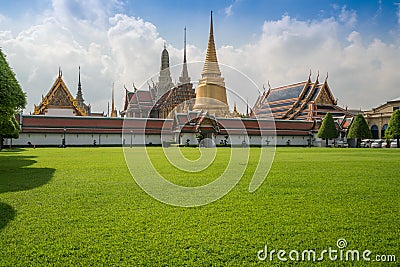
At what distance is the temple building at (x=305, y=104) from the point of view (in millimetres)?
62047

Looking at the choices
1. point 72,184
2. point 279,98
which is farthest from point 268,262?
point 279,98

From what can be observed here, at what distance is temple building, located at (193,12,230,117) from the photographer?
51031mm

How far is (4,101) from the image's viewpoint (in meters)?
13.3

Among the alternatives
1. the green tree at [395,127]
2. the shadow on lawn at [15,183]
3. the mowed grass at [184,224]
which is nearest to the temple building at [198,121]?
the green tree at [395,127]

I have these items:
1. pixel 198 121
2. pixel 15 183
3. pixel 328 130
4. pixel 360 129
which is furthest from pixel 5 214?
pixel 328 130

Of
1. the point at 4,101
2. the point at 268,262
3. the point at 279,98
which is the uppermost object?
the point at 279,98

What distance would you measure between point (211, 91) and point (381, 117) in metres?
33.6

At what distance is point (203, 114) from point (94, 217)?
4004 centimetres

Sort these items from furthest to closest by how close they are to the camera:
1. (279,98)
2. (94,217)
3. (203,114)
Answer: (279,98), (203,114), (94,217)

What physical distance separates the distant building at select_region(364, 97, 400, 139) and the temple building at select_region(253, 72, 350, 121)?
23.1 feet

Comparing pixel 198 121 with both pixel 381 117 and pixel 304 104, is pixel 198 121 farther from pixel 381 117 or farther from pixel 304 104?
pixel 381 117

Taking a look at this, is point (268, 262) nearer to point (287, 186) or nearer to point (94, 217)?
point (94, 217)

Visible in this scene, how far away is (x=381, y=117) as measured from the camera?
6600cm

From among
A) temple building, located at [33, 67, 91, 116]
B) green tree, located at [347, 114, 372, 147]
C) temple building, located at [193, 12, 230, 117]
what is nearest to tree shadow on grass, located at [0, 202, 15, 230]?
temple building, located at [193, 12, 230, 117]
